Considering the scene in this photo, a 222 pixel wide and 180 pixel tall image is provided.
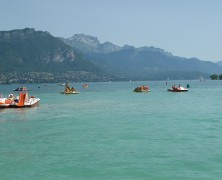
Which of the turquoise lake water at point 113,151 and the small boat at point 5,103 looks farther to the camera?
the small boat at point 5,103

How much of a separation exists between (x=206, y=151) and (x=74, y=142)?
10.4 meters

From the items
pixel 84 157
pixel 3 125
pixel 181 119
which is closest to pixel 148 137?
pixel 84 157

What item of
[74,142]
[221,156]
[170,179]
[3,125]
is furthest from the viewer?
[3,125]

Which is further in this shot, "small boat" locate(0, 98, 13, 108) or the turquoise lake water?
"small boat" locate(0, 98, 13, 108)

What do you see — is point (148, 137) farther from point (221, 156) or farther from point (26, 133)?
point (26, 133)

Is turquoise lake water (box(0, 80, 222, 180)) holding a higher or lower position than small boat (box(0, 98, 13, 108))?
lower

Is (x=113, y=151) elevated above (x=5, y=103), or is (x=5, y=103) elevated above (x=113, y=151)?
(x=5, y=103)

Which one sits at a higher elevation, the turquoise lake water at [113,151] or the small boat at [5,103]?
the small boat at [5,103]

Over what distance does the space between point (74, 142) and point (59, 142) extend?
1.18m

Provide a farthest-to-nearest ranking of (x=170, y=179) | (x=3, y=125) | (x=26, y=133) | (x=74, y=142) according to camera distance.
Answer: (x=3, y=125), (x=26, y=133), (x=74, y=142), (x=170, y=179)

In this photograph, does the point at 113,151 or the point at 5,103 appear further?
the point at 5,103

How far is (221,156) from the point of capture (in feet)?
80.9

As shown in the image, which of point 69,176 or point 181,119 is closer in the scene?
point 69,176

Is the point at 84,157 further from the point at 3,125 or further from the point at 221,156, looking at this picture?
the point at 3,125
